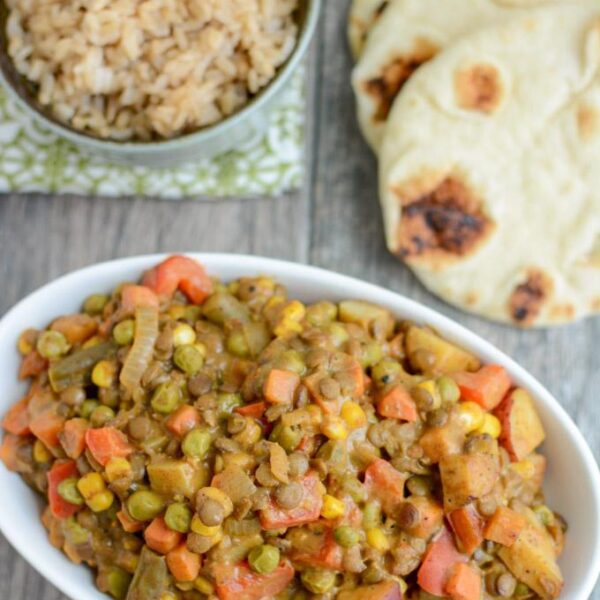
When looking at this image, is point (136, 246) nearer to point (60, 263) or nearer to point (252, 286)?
point (60, 263)

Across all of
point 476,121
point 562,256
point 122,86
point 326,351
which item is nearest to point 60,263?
point 122,86

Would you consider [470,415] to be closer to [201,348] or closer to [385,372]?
[385,372]

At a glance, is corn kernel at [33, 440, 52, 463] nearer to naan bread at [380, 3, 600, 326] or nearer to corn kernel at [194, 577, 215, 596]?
corn kernel at [194, 577, 215, 596]

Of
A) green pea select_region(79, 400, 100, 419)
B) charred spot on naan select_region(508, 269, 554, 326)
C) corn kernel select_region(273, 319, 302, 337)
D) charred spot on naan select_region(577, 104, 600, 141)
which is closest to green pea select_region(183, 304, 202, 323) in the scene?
corn kernel select_region(273, 319, 302, 337)

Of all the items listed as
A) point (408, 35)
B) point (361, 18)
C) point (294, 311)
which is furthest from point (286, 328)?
point (361, 18)

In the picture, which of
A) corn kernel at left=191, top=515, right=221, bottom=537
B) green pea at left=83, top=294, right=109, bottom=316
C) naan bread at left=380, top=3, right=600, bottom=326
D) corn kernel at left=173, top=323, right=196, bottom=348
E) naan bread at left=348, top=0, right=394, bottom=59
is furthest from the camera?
naan bread at left=348, top=0, right=394, bottom=59

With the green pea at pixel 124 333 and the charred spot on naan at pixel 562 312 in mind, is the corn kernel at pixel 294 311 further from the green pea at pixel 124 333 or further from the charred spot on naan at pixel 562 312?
the charred spot on naan at pixel 562 312

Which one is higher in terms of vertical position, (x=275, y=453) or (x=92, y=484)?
(x=275, y=453)
